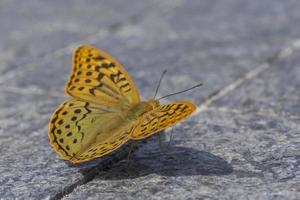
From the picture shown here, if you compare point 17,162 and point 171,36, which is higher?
point 171,36

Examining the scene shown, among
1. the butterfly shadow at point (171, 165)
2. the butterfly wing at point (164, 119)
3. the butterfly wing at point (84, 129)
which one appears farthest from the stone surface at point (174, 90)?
the butterfly wing at point (164, 119)

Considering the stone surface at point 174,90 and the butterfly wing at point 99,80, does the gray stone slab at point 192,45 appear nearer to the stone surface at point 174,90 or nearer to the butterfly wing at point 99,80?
the stone surface at point 174,90

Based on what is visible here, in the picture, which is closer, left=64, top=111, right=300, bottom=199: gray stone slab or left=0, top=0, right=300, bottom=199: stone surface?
left=64, top=111, right=300, bottom=199: gray stone slab

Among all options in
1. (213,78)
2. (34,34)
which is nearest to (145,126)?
(213,78)

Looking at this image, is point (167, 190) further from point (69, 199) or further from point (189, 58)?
point (189, 58)

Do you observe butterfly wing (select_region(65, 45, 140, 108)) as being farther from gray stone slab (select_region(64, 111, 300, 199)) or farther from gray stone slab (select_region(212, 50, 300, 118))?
gray stone slab (select_region(212, 50, 300, 118))

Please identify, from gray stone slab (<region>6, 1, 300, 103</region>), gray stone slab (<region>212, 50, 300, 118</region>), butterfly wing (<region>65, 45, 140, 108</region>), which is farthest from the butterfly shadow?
gray stone slab (<region>6, 1, 300, 103</region>)

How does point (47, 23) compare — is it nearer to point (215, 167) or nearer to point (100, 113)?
point (100, 113)
